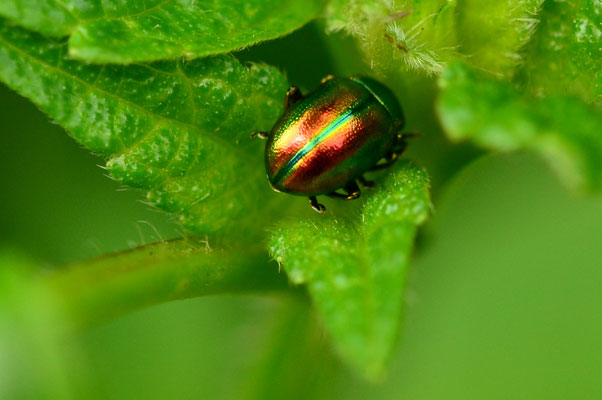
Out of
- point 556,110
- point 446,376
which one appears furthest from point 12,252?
point 446,376

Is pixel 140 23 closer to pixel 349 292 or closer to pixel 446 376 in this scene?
pixel 349 292

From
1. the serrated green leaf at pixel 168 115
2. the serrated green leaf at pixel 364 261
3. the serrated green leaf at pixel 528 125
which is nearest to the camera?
the serrated green leaf at pixel 528 125

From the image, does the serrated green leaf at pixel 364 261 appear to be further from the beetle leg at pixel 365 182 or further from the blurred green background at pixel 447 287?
the blurred green background at pixel 447 287

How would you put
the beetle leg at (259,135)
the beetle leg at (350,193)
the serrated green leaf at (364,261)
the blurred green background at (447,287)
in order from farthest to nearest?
the blurred green background at (447,287), the beetle leg at (350,193), the beetle leg at (259,135), the serrated green leaf at (364,261)

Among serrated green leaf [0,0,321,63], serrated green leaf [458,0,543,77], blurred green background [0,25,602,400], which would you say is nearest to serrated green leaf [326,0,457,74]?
serrated green leaf [458,0,543,77]

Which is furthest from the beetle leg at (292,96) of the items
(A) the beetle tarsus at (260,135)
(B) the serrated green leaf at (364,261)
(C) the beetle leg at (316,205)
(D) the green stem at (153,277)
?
(D) the green stem at (153,277)

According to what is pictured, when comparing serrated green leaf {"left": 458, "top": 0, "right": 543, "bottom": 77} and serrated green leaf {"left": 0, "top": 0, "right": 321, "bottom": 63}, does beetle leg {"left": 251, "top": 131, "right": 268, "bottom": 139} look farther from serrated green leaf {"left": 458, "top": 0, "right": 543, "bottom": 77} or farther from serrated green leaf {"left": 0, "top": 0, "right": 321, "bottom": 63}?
serrated green leaf {"left": 458, "top": 0, "right": 543, "bottom": 77}

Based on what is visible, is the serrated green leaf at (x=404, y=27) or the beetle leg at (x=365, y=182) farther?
the beetle leg at (x=365, y=182)
